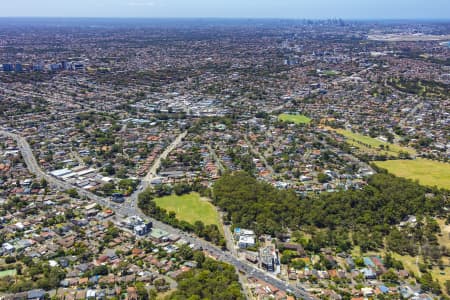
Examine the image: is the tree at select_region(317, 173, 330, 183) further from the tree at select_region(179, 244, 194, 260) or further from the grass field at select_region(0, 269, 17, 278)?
the grass field at select_region(0, 269, 17, 278)

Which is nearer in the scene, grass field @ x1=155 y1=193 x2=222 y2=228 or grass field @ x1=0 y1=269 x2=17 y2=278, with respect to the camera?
grass field @ x1=0 y1=269 x2=17 y2=278

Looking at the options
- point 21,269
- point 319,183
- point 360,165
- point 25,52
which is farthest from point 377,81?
point 25,52

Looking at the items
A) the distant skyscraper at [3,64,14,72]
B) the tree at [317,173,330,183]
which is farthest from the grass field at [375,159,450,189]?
the distant skyscraper at [3,64,14,72]

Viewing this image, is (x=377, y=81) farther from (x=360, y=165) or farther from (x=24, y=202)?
(x=24, y=202)

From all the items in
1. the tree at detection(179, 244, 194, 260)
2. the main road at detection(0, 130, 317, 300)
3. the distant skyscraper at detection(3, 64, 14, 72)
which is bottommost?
the main road at detection(0, 130, 317, 300)

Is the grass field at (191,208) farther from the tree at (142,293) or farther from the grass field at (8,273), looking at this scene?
the grass field at (8,273)

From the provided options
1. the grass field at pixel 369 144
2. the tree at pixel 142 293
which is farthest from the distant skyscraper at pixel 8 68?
the tree at pixel 142 293

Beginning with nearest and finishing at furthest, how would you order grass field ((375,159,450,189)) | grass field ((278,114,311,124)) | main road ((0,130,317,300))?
main road ((0,130,317,300)), grass field ((375,159,450,189)), grass field ((278,114,311,124))
